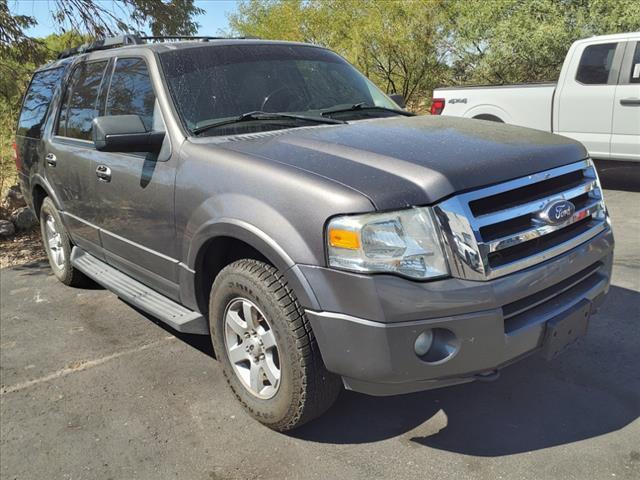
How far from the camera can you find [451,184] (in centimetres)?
239

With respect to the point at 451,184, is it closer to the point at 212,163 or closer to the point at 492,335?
the point at 492,335

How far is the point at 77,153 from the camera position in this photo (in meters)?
4.35

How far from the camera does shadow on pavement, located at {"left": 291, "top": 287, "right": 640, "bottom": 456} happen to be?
2799mm

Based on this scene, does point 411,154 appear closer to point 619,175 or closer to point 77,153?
point 77,153

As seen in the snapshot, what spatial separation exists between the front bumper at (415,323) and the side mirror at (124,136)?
1387 millimetres

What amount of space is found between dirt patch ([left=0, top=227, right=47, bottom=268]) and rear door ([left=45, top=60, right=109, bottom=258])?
84.0 inches

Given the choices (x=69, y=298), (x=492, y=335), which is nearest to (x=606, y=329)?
(x=492, y=335)

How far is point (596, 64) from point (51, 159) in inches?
267

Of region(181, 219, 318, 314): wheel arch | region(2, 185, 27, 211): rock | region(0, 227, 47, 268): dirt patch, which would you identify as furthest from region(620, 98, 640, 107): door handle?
region(2, 185, 27, 211): rock

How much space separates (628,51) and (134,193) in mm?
6678

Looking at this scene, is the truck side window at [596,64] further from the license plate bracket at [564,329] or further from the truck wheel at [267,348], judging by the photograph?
the truck wheel at [267,348]

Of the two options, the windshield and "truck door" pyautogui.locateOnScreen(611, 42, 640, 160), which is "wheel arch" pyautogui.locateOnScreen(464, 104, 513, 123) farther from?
the windshield

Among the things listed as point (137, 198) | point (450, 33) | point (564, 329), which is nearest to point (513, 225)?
point (564, 329)

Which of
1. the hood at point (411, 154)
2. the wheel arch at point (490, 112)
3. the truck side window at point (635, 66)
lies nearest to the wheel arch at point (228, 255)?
the hood at point (411, 154)
